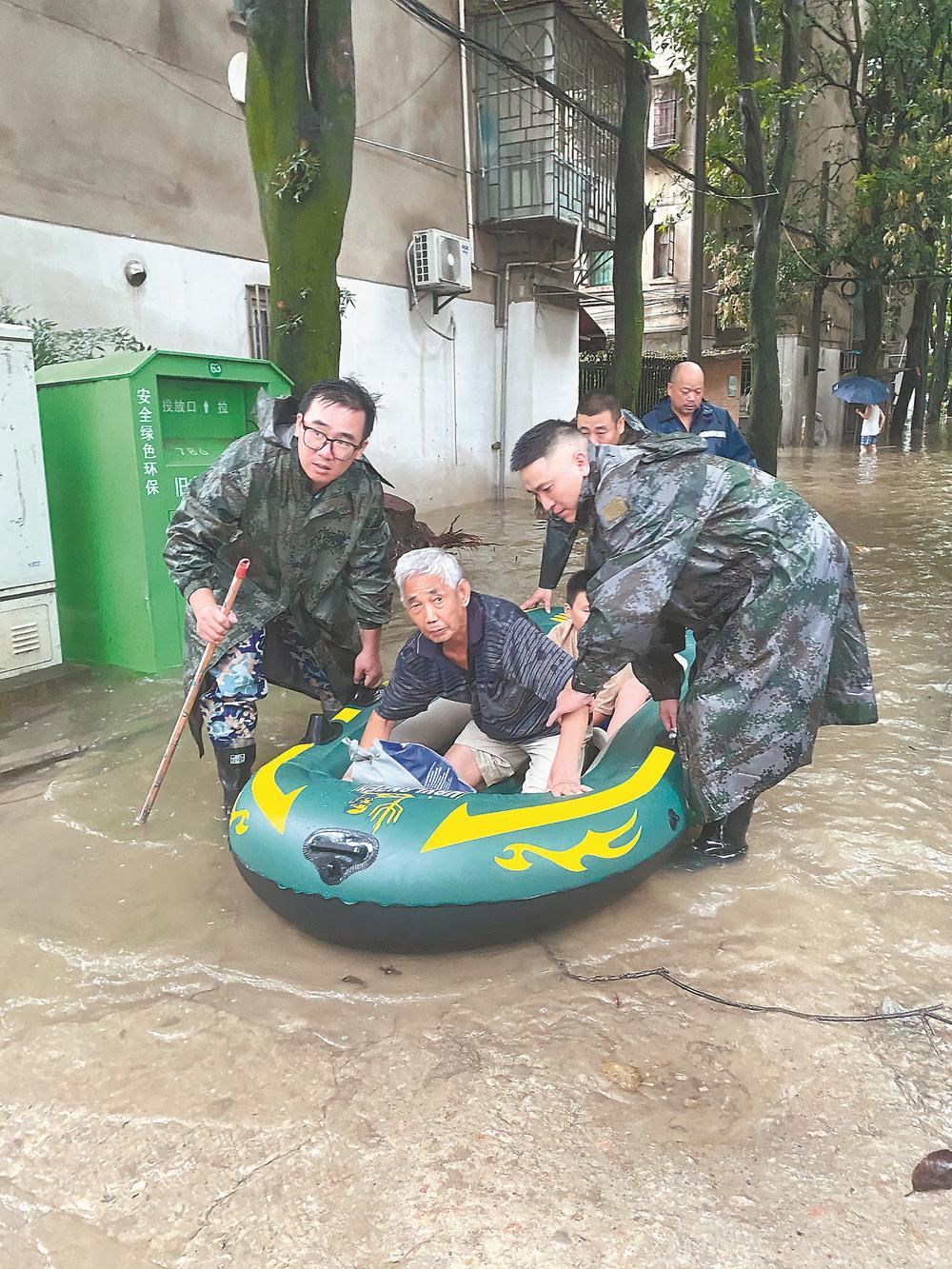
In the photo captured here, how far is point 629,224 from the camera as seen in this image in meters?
9.90

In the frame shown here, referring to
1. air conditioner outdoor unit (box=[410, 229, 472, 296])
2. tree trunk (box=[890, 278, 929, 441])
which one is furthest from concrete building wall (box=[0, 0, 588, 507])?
tree trunk (box=[890, 278, 929, 441])

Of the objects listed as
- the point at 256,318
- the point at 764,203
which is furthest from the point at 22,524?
the point at 764,203

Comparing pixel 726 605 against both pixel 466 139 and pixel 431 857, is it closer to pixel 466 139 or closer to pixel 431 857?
pixel 431 857

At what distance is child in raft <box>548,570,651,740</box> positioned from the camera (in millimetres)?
3557

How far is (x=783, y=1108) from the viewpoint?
1.96m

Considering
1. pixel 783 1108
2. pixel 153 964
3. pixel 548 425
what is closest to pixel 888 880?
pixel 783 1108

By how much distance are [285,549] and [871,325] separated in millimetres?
19220

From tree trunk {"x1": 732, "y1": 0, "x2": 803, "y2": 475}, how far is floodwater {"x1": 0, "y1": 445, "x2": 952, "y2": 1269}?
849 cm

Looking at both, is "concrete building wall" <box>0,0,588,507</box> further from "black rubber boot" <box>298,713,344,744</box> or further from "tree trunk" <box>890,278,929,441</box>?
"tree trunk" <box>890,278,929,441</box>

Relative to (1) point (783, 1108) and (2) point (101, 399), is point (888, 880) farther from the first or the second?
(2) point (101, 399)

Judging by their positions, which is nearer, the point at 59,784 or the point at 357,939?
the point at 357,939

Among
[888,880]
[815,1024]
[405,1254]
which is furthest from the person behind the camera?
[888,880]

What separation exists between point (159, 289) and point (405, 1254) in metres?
7.30

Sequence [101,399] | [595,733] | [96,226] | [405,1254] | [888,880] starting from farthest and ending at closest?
[96,226] < [101,399] < [595,733] < [888,880] < [405,1254]
